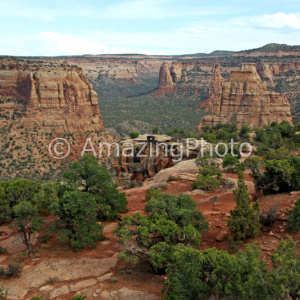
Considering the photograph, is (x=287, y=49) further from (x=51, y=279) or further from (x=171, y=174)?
(x=51, y=279)

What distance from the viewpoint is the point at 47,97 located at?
5488cm

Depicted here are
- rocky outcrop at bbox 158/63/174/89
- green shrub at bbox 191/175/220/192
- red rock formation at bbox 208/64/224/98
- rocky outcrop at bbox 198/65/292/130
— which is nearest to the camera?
green shrub at bbox 191/175/220/192

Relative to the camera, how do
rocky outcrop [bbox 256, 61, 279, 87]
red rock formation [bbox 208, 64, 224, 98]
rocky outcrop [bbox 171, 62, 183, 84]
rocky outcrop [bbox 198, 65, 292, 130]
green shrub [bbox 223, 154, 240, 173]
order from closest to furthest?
1. green shrub [bbox 223, 154, 240, 173]
2. rocky outcrop [bbox 198, 65, 292, 130]
3. rocky outcrop [bbox 256, 61, 279, 87]
4. red rock formation [bbox 208, 64, 224, 98]
5. rocky outcrop [bbox 171, 62, 183, 84]

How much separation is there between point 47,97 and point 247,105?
41026 millimetres

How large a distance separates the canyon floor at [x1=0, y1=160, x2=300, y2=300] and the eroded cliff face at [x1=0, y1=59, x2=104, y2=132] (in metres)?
41.7

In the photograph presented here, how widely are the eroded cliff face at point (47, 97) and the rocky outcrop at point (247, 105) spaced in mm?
25059

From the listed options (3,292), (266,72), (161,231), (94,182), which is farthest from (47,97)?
(266,72)

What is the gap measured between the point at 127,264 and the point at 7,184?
8.83m

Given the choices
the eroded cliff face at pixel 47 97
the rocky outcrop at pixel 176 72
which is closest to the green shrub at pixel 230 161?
the eroded cliff face at pixel 47 97

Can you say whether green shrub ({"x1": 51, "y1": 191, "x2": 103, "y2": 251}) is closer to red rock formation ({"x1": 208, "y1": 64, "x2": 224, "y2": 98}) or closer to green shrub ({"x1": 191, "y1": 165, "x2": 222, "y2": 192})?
green shrub ({"x1": 191, "y1": 165, "x2": 222, "y2": 192})

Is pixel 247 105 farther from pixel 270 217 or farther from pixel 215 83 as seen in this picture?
pixel 270 217

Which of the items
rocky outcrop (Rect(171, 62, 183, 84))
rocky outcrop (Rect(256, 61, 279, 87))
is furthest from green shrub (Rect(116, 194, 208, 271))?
rocky outcrop (Rect(171, 62, 183, 84))

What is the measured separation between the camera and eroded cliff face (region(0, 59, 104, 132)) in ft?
178

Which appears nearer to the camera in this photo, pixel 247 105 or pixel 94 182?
pixel 94 182
